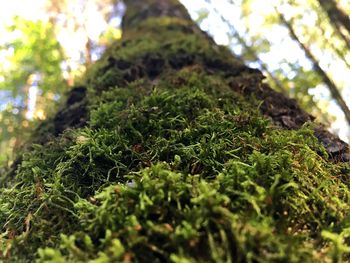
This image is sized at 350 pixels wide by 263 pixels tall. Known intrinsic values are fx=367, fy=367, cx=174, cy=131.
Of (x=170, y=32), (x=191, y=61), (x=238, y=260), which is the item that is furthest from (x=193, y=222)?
(x=170, y=32)

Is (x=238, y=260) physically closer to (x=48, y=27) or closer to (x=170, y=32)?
(x=170, y=32)

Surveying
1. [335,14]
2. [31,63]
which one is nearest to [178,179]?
[335,14]

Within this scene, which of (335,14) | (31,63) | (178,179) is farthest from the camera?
(31,63)

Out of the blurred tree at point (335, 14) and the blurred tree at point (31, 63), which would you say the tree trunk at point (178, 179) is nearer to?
the blurred tree at point (335, 14)

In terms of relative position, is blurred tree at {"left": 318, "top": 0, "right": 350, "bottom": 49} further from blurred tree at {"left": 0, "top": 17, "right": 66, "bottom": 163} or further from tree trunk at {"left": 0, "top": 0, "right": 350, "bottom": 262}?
blurred tree at {"left": 0, "top": 17, "right": 66, "bottom": 163}

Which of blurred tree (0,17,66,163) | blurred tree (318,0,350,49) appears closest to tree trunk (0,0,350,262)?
blurred tree (318,0,350,49)

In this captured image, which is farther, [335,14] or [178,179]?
[335,14]

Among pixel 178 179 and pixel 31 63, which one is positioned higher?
pixel 31 63

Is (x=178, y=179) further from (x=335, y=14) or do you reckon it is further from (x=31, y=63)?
(x=31, y=63)

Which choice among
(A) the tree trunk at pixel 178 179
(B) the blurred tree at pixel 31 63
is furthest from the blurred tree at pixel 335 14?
(B) the blurred tree at pixel 31 63
